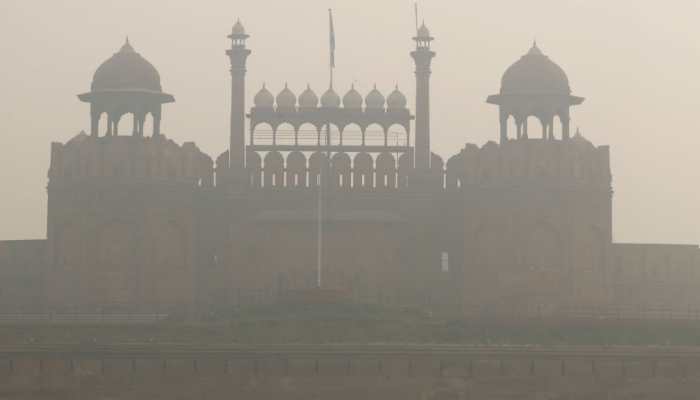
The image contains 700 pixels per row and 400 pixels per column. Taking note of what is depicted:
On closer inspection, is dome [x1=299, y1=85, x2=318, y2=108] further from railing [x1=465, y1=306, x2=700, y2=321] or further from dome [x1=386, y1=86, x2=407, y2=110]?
railing [x1=465, y1=306, x2=700, y2=321]

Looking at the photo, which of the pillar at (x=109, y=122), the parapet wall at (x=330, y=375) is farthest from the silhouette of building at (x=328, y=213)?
the parapet wall at (x=330, y=375)

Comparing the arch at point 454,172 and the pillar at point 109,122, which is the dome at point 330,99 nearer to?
the arch at point 454,172

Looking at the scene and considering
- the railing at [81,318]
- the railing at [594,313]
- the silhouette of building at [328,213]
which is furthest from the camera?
the silhouette of building at [328,213]

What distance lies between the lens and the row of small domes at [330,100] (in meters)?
58.2

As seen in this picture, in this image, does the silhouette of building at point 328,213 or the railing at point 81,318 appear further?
the silhouette of building at point 328,213

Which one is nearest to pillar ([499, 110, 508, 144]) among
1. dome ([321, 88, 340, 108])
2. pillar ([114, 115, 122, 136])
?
dome ([321, 88, 340, 108])

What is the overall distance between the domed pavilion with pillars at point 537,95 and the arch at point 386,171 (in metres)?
4.13

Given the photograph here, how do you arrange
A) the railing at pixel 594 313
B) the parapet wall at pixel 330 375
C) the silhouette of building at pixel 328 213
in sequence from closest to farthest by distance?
the parapet wall at pixel 330 375 < the railing at pixel 594 313 < the silhouette of building at pixel 328 213

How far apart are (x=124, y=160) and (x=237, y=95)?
16.2ft

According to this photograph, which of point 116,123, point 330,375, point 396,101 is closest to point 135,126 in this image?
point 116,123

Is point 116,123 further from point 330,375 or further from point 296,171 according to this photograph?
point 330,375

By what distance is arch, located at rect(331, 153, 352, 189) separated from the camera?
56.9 meters

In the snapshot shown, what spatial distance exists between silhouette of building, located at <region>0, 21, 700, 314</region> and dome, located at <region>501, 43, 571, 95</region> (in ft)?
0.19

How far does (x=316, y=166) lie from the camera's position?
56875 mm
